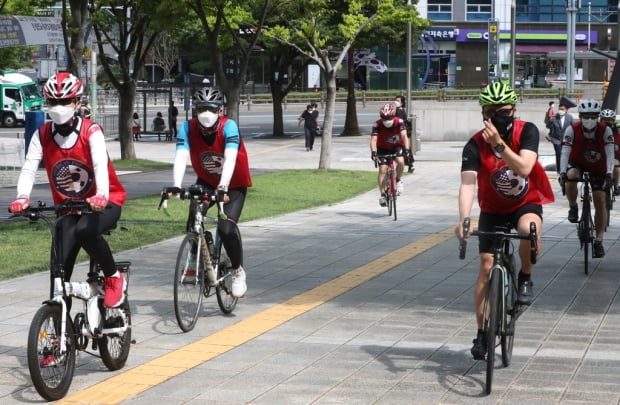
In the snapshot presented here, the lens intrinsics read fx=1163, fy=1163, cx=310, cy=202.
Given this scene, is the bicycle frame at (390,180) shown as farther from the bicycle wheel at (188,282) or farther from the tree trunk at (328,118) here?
the bicycle wheel at (188,282)

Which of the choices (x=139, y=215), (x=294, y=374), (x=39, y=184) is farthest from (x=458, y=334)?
(x=39, y=184)

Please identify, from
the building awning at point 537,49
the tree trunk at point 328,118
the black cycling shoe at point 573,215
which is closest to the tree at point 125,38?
the tree trunk at point 328,118

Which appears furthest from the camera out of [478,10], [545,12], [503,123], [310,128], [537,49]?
[537,49]

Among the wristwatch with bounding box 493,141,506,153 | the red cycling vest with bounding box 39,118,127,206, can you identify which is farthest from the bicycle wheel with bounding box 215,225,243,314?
the wristwatch with bounding box 493,141,506,153

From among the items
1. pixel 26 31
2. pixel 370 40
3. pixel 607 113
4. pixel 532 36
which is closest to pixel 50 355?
pixel 607 113

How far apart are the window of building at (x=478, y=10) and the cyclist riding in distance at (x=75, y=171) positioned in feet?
231

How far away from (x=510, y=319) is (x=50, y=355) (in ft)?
9.16

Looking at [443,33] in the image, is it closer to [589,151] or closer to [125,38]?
[125,38]

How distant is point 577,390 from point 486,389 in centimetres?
53

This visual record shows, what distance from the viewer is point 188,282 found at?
862 centimetres

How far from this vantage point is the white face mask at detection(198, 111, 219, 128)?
8.86 meters

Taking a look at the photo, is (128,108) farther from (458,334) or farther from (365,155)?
(458,334)

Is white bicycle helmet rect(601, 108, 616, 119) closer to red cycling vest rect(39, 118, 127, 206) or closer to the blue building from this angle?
red cycling vest rect(39, 118, 127, 206)

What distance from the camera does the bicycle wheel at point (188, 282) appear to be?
8453 millimetres
